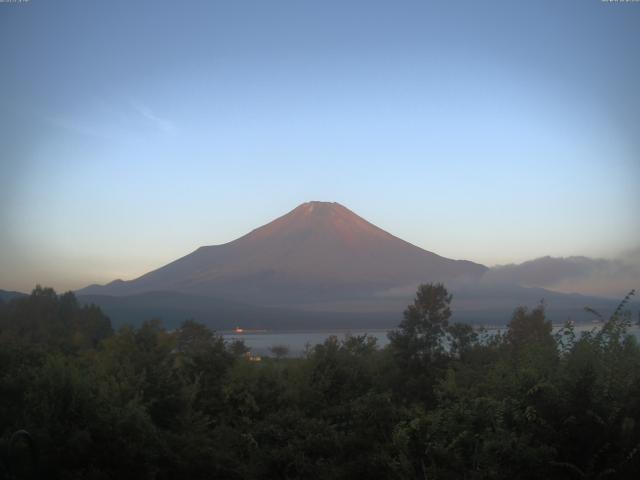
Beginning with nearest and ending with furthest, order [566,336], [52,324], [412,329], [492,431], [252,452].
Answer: [492,431]
[566,336]
[252,452]
[412,329]
[52,324]

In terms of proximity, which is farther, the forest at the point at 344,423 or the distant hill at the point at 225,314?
the distant hill at the point at 225,314

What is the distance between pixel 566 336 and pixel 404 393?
43.5 feet

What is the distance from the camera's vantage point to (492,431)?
704 cm

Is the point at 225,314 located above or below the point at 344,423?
above

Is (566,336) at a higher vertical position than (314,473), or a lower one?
higher

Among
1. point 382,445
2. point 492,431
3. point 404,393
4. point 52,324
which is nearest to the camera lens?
point 492,431

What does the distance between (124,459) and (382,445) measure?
3.47 m

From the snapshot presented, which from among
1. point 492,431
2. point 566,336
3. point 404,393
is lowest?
point 404,393

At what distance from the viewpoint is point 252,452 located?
9602 mm

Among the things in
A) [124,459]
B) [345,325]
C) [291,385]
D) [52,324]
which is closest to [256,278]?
[345,325]

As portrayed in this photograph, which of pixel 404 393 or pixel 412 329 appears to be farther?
pixel 412 329

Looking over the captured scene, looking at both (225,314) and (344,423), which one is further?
(225,314)

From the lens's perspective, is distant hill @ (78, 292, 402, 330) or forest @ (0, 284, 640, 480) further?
distant hill @ (78, 292, 402, 330)

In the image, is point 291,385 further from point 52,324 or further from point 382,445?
point 52,324
